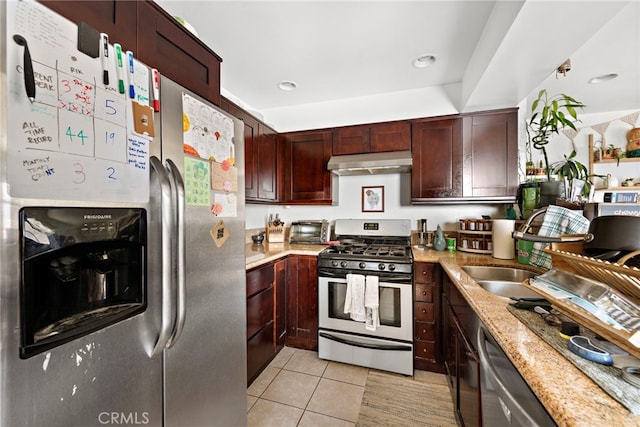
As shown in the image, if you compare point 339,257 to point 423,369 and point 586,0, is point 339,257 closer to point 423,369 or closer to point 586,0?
point 423,369

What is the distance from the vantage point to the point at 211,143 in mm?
1146

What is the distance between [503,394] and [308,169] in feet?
7.87

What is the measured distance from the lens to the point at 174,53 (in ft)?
3.65

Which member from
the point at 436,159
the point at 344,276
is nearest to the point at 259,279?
the point at 344,276

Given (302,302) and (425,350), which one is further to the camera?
(302,302)

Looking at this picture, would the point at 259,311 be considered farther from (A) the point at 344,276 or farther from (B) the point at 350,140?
(B) the point at 350,140

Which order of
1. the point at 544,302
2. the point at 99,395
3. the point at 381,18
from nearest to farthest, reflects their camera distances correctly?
the point at 99,395
the point at 544,302
the point at 381,18

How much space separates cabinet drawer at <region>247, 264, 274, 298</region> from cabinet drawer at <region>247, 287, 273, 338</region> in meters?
0.05

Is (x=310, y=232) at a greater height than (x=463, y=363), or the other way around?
(x=310, y=232)

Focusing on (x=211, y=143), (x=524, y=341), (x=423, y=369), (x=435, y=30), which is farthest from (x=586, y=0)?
(x=423, y=369)

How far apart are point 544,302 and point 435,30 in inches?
70.4

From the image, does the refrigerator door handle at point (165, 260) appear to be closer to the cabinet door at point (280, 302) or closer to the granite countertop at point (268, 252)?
the granite countertop at point (268, 252)

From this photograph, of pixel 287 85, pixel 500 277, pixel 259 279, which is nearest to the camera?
pixel 500 277

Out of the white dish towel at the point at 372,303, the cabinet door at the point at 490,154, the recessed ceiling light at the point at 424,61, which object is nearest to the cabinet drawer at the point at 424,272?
the white dish towel at the point at 372,303
